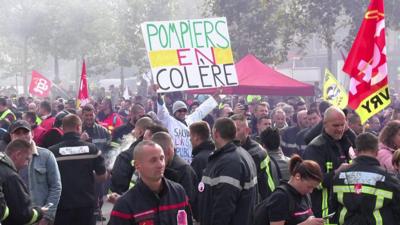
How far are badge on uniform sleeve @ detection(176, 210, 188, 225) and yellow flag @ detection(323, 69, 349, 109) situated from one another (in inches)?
458

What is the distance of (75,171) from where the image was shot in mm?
9195

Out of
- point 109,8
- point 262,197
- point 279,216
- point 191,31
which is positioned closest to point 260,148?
point 262,197

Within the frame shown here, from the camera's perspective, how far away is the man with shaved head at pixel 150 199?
5.51 metres

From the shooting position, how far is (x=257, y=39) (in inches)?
1193

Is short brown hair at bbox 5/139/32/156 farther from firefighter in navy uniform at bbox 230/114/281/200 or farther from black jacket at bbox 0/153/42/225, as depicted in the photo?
firefighter in navy uniform at bbox 230/114/281/200

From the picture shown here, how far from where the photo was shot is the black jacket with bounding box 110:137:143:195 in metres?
8.20

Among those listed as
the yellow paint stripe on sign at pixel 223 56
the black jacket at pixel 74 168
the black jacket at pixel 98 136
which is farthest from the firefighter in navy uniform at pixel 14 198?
the yellow paint stripe on sign at pixel 223 56

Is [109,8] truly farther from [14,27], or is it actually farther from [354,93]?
[354,93]

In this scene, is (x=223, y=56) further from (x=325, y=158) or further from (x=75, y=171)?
(x=325, y=158)

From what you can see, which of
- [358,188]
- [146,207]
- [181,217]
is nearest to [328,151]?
[358,188]

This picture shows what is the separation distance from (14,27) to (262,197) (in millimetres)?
44396

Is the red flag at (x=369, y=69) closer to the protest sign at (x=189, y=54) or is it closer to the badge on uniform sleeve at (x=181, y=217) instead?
the badge on uniform sleeve at (x=181, y=217)

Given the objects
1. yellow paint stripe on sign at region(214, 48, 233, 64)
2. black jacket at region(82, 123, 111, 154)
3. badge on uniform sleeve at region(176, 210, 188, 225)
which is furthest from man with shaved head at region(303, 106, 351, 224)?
yellow paint stripe on sign at region(214, 48, 233, 64)

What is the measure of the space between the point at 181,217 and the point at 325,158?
2.59 m
